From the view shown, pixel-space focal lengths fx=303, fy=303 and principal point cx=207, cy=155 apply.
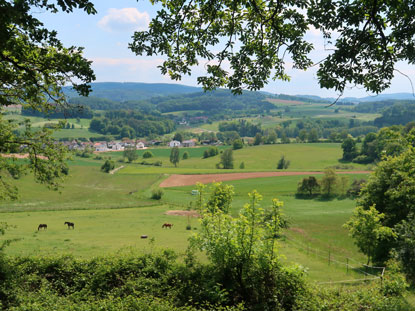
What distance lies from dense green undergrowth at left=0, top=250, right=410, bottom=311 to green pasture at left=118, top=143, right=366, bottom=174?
274 feet

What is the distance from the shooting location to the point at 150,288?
12352 mm

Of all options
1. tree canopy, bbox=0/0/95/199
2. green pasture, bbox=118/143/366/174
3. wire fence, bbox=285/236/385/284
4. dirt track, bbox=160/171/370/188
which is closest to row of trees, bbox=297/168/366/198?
dirt track, bbox=160/171/370/188

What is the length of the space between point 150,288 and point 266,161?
11161 cm

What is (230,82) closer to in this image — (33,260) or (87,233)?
(33,260)

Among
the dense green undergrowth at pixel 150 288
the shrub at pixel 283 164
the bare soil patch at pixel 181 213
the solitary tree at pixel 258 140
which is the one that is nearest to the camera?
the dense green undergrowth at pixel 150 288

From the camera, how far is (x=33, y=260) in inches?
577

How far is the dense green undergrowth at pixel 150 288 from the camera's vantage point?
10781 millimetres

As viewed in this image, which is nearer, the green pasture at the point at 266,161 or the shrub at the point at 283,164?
the green pasture at the point at 266,161

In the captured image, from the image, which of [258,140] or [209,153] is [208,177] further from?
[258,140]

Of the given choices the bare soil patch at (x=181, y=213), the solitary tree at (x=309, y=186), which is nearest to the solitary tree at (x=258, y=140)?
the solitary tree at (x=309, y=186)

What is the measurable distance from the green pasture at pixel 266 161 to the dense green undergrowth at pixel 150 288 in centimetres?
8363

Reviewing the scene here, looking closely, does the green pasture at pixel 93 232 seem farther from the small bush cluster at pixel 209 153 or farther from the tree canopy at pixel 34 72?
the small bush cluster at pixel 209 153

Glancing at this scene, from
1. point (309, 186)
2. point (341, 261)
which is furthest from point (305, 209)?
point (341, 261)

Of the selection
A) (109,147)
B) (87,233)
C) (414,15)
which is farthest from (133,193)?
(109,147)
